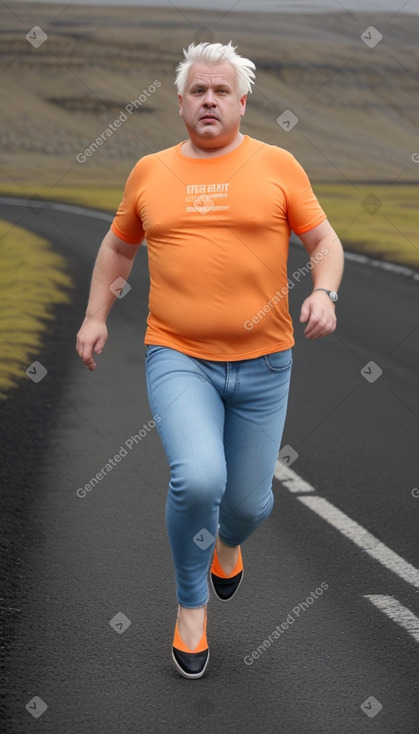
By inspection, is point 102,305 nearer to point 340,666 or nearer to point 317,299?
point 317,299

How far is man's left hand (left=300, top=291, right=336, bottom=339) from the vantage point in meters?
4.30

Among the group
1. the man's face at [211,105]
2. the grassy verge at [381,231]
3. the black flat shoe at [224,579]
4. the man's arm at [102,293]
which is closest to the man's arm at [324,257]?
the man's face at [211,105]

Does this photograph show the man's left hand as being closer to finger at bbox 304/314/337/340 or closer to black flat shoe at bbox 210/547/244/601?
finger at bbox 304/314/337/340

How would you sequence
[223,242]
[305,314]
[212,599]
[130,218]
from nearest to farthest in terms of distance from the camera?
1. [305,314]
2. [223,242]
3. [130,218]
4. [212,599]

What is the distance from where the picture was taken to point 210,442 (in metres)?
4.34

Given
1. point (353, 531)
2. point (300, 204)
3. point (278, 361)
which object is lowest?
point (353, 531)

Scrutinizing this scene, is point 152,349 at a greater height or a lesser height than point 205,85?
lesser

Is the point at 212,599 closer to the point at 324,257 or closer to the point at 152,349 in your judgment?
the point at 152,349

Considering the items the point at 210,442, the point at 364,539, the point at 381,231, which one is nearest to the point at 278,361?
the point at 210,442

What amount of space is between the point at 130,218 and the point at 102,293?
14.1 inches

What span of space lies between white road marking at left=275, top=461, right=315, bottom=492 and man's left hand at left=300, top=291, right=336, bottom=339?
2.84 metres

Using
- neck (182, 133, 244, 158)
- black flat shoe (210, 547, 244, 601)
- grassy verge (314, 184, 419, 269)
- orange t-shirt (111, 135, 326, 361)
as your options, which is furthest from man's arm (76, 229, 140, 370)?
grassy verge (314, 184, 419, 269)

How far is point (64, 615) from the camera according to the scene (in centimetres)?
505

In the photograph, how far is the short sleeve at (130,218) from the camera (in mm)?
4699
